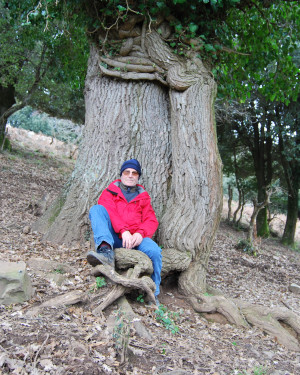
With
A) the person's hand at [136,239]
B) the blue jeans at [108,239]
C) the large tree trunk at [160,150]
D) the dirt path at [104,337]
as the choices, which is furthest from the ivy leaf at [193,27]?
the dirt path at [104,337]

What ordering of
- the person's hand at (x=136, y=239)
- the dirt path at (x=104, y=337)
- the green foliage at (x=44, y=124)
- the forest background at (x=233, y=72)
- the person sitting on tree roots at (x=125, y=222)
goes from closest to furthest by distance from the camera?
the dirt path at (x=104, y=337), the person sitting on tree roots at (x=125, y=222), the person's hand at (x=136, y=239), the forest background at (x=233, y=72), the green foliage at (x=44, y=124)

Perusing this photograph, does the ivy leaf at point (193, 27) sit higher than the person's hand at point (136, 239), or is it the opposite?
the ivy leaf at point (193, 27)

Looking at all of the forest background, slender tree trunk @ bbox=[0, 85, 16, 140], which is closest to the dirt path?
the forest background

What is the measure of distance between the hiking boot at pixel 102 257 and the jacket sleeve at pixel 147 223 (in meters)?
0.53

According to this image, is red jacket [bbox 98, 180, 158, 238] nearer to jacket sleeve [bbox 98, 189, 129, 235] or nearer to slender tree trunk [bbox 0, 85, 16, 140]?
jacket sleeve [bbox 98, 189, 129, 235]

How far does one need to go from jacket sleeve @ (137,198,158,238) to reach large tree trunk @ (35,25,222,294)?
0.34m

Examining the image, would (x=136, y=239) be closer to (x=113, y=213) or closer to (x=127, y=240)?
(x=127, y=240)

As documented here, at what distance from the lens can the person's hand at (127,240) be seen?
12.3 feet

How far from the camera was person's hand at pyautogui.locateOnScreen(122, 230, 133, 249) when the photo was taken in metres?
3.74

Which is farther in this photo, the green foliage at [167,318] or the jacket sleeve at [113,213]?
the jacket sleeve at [113,213]

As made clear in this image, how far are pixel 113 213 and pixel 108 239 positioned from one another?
0.50 meters

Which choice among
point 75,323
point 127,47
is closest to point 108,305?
point 75,323

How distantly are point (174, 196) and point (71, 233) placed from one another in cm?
157

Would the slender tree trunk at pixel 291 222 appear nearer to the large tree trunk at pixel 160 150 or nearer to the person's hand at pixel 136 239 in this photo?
the large tree trunk at pixel 160 150
